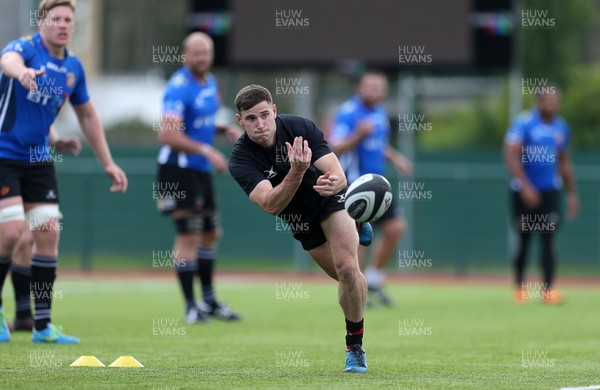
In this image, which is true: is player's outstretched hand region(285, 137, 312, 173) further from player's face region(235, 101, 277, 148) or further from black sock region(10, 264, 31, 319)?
black sock region(10, 264, 31, 319)

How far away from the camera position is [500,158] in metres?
22.2

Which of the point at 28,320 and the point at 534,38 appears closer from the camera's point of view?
the point at 28,320

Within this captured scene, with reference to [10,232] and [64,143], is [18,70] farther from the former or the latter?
[64,143]

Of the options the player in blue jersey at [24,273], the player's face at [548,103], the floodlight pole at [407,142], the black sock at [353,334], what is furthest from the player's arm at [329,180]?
the floodlight pole at [407,142]

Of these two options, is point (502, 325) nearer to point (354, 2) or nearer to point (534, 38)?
point (354, 2)

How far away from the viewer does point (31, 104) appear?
8938 mm

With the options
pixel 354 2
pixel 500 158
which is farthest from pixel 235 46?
pixel 500 158

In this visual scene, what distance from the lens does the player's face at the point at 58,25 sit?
876cm

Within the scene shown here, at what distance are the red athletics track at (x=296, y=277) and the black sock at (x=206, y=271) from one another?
716cm

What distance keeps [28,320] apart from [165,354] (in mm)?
2013

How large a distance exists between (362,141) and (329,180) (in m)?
6.87

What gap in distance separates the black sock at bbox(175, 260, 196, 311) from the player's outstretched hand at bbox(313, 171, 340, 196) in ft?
15.5

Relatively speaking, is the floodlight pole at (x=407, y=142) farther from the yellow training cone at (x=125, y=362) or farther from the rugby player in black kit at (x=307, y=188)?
the yellow training cone at (x=125, y=362)

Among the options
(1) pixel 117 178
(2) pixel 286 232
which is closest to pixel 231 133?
(1) pixel 117 178
